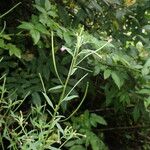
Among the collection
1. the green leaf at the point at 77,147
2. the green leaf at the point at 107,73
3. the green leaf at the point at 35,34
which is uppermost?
the green leaf at the point at 35,34

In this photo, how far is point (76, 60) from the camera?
2008 millimetres

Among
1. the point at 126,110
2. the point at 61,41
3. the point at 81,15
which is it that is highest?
the point at 81,15

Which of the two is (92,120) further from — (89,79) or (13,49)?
(13,49)

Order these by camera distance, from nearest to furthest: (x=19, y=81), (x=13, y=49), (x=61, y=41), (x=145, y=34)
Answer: (x=13, y=49)
(x=19, y=81)
(x=61, y=41)
(x=145, y=34)

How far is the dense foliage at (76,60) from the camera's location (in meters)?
1.98

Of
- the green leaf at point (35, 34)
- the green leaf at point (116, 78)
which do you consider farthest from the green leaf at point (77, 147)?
the green leaf at point (35, 34)

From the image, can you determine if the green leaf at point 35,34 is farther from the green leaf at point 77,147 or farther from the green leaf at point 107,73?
the green leaf at point 77,147

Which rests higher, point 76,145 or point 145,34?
point 145,34

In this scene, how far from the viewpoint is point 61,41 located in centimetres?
226

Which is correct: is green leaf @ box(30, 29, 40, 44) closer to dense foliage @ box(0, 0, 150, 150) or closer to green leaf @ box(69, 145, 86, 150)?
dense foliage @ box(0, 0, 150, 150)

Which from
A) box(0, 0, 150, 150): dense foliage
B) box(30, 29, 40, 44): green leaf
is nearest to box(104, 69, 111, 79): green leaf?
box(0, 0, 150, 150): dense foliage

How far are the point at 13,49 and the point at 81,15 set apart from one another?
0.46 m

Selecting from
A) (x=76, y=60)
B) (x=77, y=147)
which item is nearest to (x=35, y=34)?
(x=76, y=60)

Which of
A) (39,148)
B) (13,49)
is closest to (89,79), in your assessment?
(13,49)
